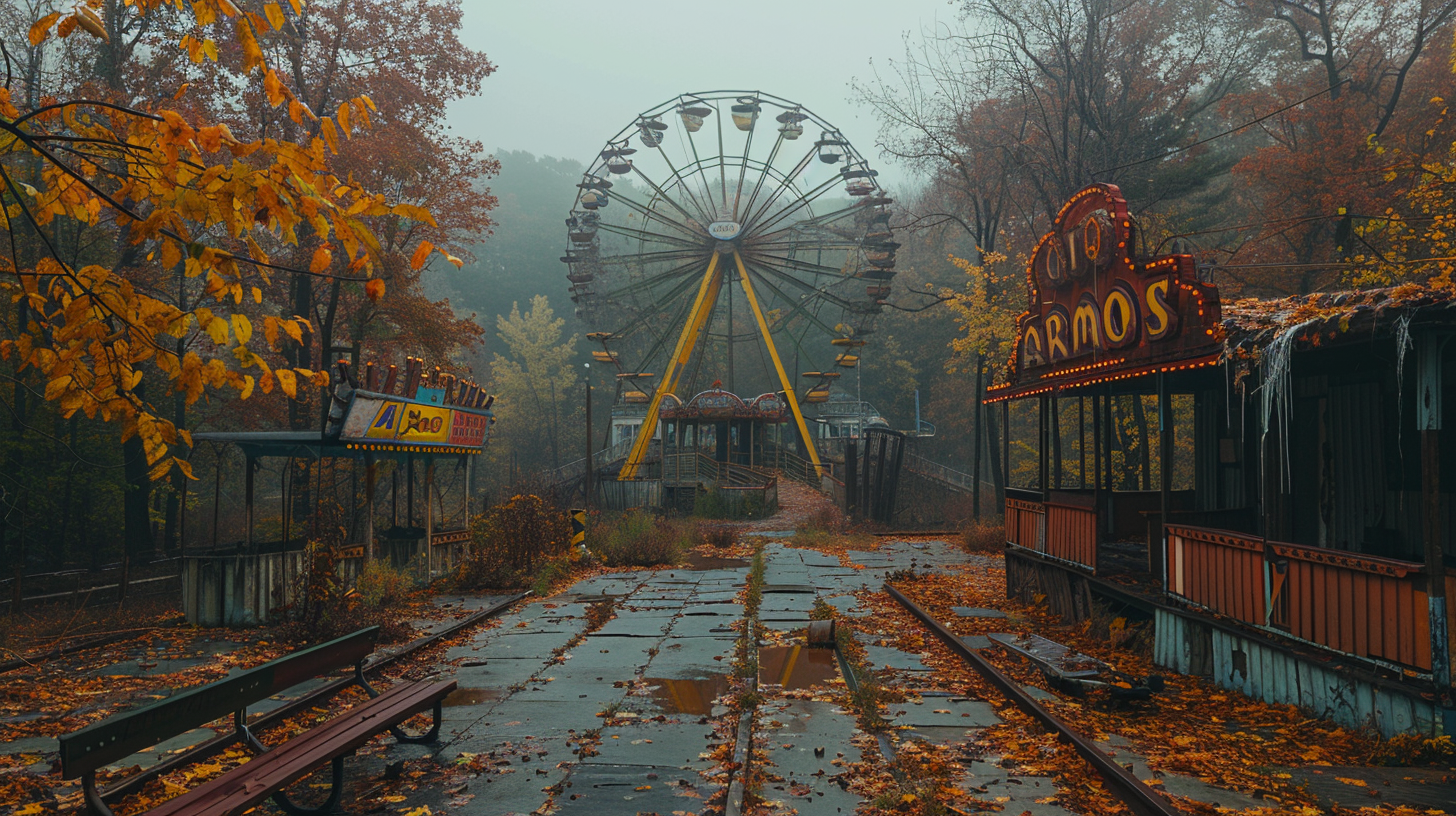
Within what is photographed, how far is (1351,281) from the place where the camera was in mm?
16594

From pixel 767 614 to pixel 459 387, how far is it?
21.7 ft

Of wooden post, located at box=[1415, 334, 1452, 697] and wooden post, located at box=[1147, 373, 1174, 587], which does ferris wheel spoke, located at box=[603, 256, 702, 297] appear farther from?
wooden post, located at box=[1415, 334, 1452, 697]

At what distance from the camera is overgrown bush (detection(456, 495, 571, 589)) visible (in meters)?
13.9

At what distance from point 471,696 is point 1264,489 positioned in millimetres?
6886

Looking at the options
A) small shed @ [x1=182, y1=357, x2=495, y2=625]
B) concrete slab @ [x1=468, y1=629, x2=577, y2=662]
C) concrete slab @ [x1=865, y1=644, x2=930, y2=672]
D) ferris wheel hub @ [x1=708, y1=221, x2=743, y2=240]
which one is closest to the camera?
concrete slab @ [x1=865, y1=644, x2=930, y2=672]

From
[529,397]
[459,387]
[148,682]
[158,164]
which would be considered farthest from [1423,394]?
[529,397]

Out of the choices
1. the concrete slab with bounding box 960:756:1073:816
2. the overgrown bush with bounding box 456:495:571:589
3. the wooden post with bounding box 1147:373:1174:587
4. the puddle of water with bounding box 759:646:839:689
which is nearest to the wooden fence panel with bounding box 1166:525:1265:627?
the wooden post with bounding box 1147:373:1174:587

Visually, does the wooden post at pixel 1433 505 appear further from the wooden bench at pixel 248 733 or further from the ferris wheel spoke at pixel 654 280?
the ferris wheel spoke at pixel 654 280

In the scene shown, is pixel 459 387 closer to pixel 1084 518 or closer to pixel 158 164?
pixel 1084 518

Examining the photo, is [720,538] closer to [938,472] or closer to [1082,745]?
[1082,745]

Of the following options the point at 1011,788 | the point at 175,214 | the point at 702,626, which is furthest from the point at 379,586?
the point at 1011,788

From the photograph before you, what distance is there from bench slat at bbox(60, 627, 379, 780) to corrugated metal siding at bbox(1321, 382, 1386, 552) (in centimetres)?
1006

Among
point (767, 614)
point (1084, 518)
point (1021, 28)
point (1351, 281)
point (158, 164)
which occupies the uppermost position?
point (1021, 28)

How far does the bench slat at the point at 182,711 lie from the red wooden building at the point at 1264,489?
23.0ft
